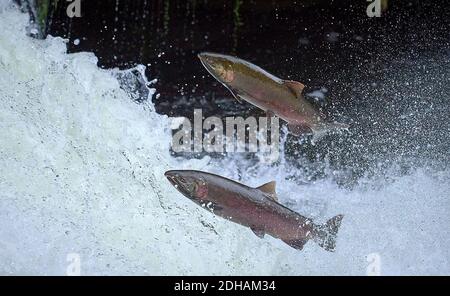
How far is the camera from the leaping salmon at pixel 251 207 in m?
1.20

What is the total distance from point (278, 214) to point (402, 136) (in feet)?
3.20

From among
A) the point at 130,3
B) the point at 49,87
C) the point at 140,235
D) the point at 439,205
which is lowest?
the point at 140,235

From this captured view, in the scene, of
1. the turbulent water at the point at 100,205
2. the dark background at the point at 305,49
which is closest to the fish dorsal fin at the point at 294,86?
the turbulent water at the point at 100,205

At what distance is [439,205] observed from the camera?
6.11 ft

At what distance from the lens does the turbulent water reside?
1.64m

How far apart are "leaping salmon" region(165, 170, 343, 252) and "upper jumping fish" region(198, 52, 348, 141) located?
0.15 m

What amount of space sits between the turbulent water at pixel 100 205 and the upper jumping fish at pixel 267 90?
0.45 m

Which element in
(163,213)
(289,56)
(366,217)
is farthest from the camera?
(289,56)

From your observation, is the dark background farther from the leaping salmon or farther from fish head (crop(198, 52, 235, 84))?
fish head (crop(198, 52, 235, 84))

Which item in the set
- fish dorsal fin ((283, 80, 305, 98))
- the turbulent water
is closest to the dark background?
the turbulent water

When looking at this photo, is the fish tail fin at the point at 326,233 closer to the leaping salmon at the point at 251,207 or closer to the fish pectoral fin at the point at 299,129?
the leaping salmon at the point at 251,207

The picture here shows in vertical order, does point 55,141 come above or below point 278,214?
above
